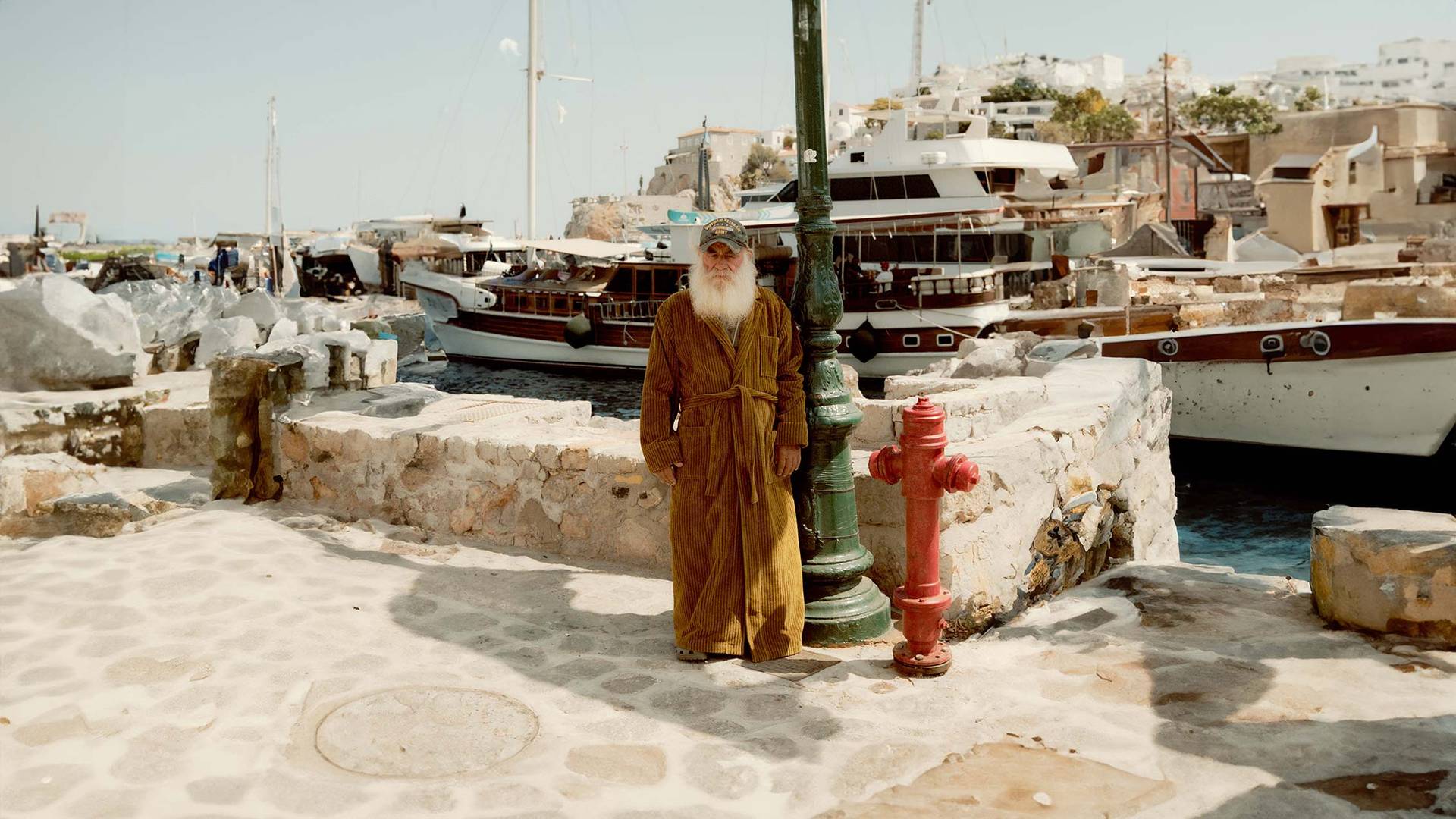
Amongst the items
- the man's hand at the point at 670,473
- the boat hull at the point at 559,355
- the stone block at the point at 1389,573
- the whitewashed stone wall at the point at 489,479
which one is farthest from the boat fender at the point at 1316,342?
the man's hand at the point at 670,473

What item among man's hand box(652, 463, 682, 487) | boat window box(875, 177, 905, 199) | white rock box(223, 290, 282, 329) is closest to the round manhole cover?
man's hand box(652, 463, 682, 487)

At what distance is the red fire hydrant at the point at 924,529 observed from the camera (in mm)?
3895

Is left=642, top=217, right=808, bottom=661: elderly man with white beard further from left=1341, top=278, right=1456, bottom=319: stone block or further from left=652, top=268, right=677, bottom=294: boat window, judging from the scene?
left=652, top=268, right=677, bottom=294: boat window

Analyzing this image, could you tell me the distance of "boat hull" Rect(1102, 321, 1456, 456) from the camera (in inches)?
543

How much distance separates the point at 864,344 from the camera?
23.1m

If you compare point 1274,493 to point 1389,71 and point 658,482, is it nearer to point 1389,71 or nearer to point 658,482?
point 658,482

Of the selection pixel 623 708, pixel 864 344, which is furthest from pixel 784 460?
pixel 864 344

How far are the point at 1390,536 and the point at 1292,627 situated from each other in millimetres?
505

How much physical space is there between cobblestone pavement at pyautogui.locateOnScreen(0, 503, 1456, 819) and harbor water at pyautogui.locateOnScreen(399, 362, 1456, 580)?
7.69 metres

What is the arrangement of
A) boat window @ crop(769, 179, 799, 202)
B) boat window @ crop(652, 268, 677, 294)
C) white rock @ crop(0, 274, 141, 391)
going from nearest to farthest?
white rock @ crop(0, 274, 141, 391) < boat window @ crop(652, 268, 677, 294) < boat window @ crop(769, 179, 799, 202)

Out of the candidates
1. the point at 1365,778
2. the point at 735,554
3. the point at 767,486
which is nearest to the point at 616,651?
the point at 735,554

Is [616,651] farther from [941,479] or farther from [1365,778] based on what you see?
[1365,778]

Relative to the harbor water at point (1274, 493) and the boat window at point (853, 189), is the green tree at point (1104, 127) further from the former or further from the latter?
the harbor water at point (1274, 493)

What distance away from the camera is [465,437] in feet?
18.3
